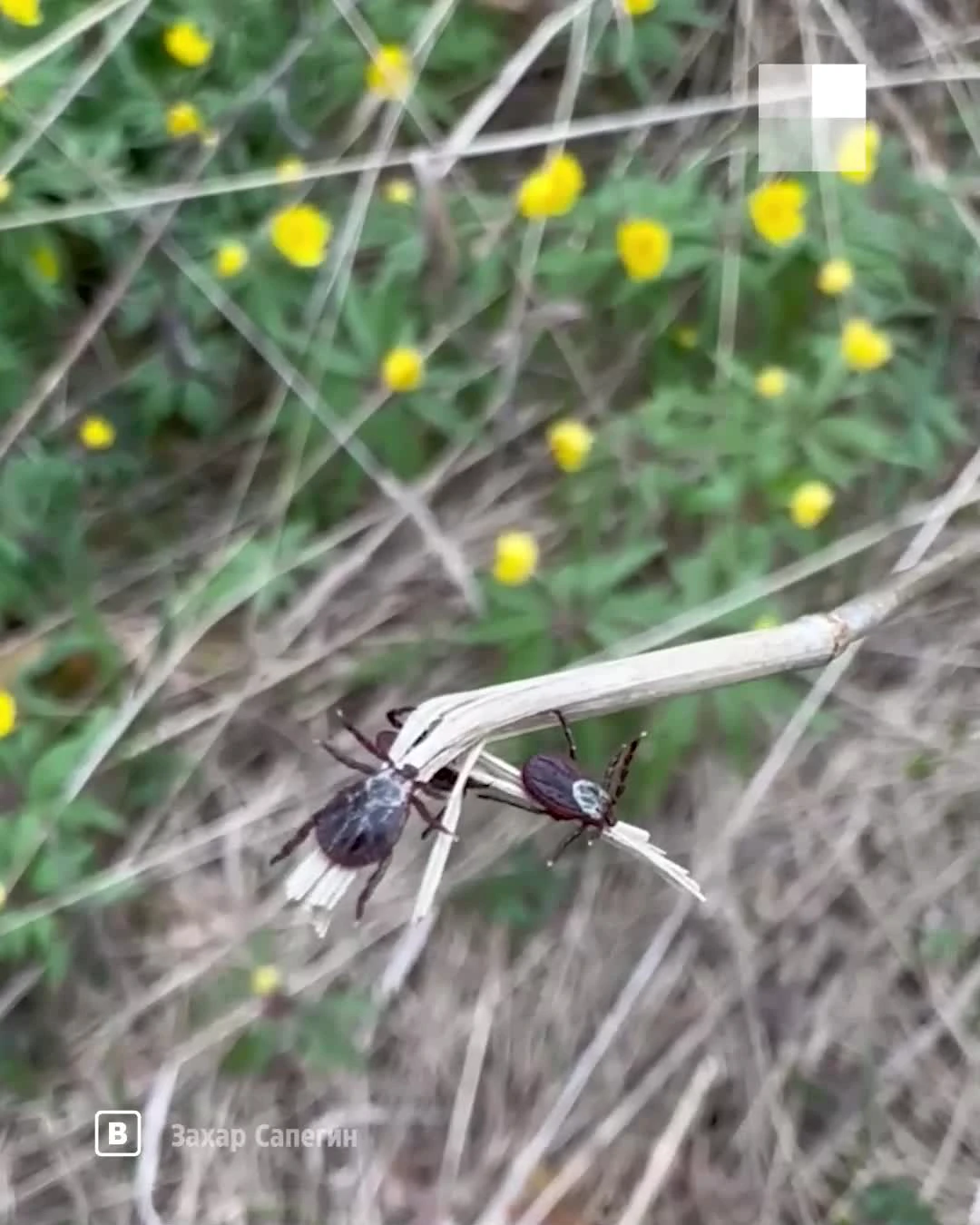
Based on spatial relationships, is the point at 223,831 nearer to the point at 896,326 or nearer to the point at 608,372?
the point at 608,372

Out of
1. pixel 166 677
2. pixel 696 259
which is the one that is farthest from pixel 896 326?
pixel 166 677

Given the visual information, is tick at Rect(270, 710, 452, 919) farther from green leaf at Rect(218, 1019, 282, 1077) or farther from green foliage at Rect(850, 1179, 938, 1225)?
green foliage at Rect(850, 1179, 938, 1225)

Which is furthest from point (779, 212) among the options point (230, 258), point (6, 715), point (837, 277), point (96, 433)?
point (6, 715)

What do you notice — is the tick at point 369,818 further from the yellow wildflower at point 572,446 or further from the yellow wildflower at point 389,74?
the yellow wildflower at point 389,74

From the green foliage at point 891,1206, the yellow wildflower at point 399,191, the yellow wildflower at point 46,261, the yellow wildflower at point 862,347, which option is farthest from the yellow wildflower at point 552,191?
the green foliage at point 891,1206

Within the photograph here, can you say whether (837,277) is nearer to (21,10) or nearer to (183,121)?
(183,121)
